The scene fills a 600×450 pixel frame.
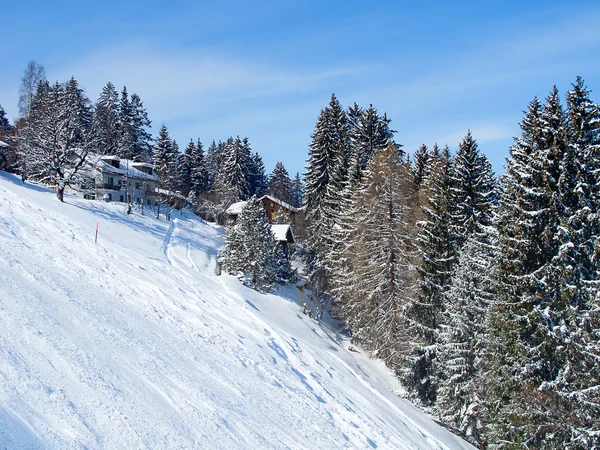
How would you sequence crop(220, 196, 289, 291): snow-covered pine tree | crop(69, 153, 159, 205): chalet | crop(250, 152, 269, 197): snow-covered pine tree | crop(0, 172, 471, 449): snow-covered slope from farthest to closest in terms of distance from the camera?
crop(250, 152, 269, 197): snow-covered pine tree < crop(69, 153, 159, 205): chalet < crop(220, 196, 289, 291): snow-covered pine tree < crop(0, 172, 471, 449): snow-covered slope

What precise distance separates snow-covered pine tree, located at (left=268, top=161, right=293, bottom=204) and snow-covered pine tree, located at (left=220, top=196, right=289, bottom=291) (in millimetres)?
39657

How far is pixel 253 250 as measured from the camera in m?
32.9

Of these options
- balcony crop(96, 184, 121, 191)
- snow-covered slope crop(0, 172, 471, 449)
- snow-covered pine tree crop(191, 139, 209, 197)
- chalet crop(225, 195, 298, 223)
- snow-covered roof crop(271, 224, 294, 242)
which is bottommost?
snow-covered slope crop(0, 172, 471, 449)

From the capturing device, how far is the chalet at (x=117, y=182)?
2110 inches

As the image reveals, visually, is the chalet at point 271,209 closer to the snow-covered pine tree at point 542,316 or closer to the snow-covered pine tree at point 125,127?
the snow-covered pine tree at point 125,127

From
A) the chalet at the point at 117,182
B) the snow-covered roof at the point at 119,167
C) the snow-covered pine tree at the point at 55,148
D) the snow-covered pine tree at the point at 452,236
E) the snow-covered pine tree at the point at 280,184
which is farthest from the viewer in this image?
the snow-covered pine tree at the point at 280,184

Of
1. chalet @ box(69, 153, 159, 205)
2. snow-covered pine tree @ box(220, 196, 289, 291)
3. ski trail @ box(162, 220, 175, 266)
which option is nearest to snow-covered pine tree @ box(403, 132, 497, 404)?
snow-covered pine tree @ box(220, 196, 289, 291)

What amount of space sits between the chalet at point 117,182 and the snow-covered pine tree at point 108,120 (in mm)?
6022

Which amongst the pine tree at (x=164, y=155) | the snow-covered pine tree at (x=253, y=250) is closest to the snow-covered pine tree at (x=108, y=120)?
the pine tree at (x=164, y=155)

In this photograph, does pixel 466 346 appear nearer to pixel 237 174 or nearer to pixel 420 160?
pixel 420 160

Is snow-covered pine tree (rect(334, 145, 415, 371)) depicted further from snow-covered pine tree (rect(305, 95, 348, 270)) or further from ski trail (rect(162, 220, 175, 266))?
ski trail (rect(162, 220, 175, 266))

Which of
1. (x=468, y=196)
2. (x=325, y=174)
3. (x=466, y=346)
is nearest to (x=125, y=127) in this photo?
(x=325, y=174)

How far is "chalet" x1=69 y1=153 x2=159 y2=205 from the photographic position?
53.6 meters

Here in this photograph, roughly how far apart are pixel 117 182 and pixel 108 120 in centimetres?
2204
